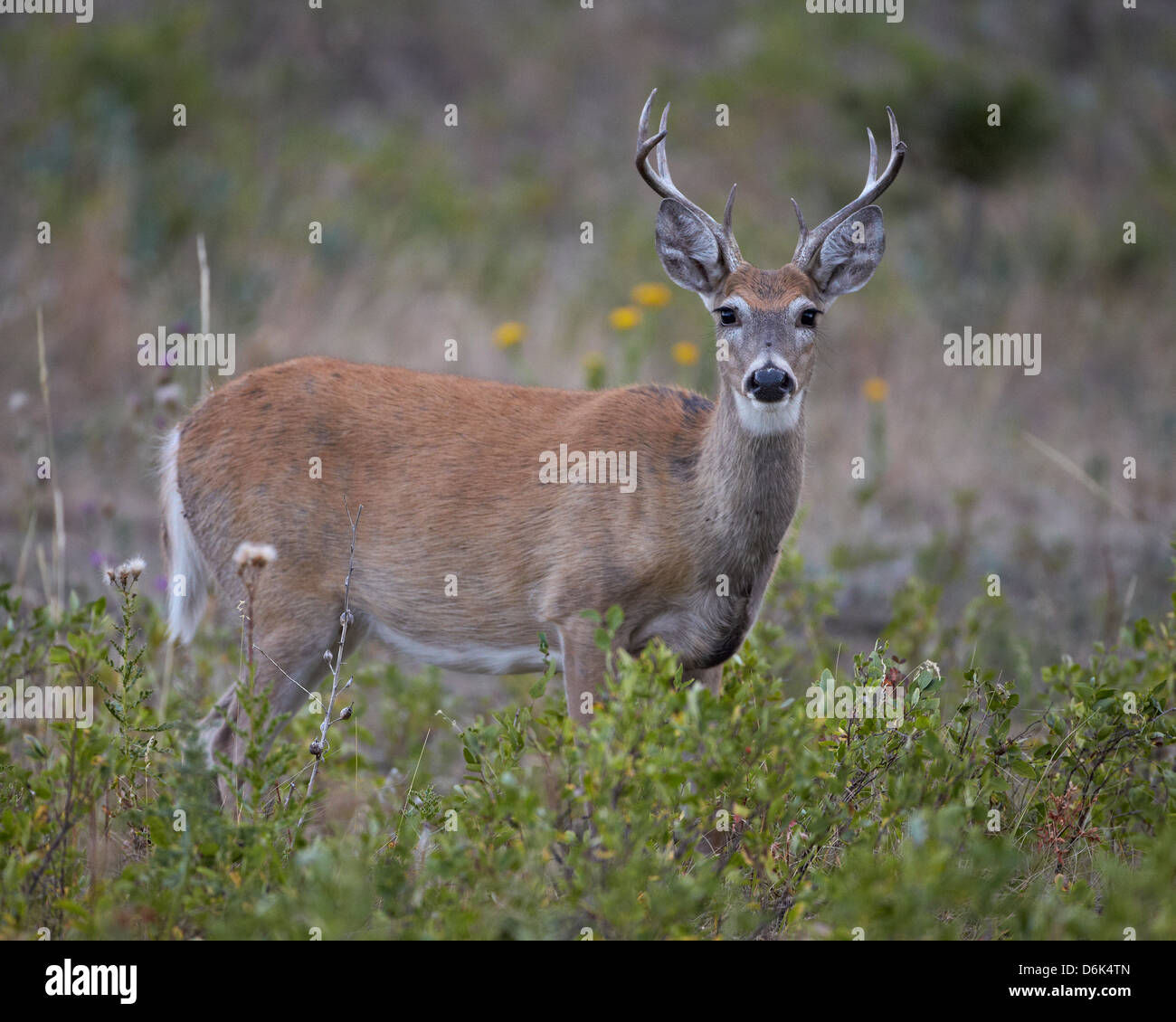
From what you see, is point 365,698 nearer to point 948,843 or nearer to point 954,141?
point 948,843

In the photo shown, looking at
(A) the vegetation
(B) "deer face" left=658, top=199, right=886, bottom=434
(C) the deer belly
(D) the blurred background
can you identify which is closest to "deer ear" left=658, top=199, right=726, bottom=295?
(B) "deer face" left=658, top=199, right=886, bottom=434

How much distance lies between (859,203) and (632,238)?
772 centimetres

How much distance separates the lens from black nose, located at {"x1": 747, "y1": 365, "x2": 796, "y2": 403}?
14.3ft

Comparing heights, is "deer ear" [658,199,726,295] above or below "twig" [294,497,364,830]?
above

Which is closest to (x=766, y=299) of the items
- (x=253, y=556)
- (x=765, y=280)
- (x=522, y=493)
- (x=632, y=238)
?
(x=765, y=280)

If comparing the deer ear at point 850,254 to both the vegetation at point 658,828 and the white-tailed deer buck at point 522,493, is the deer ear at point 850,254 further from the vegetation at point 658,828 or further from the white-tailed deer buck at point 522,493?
the vegetation at point 658,828

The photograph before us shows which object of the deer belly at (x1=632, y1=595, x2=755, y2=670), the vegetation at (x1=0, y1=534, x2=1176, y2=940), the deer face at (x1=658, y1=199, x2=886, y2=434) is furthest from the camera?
the deer belly at (x1=632, y1=595, x2=755, y2=670)

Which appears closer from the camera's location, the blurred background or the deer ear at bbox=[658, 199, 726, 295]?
the deer ear at bbox=[658, 199, 726, 295]

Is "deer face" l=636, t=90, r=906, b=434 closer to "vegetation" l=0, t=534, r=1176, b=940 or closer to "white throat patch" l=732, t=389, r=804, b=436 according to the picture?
"white throat patch" l=732, t=389, r=804, b=436

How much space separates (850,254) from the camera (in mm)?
4887

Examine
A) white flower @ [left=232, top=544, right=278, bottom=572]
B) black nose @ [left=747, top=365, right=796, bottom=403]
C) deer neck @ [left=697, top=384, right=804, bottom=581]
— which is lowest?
white flower @ [left=232, top=544, right=278, bottom=572]

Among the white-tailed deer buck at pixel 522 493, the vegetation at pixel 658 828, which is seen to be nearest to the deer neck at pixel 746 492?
the white-tailed deer buck at pixel 522 493

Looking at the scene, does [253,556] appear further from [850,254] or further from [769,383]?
[850,254]
